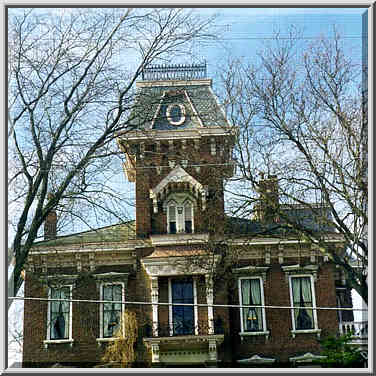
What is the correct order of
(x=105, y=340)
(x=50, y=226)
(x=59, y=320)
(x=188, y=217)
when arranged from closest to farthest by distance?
(x=50, y=226) < (x=105, y=340) < (x=59, y=320) < (x=188, y=217)

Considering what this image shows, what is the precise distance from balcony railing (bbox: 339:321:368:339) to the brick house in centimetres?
25

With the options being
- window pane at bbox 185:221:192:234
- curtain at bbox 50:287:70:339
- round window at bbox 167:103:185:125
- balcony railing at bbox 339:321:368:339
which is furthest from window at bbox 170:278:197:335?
round window at bbox 167:103:185:125

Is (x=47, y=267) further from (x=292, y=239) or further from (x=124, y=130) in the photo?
(x=292, y=239)

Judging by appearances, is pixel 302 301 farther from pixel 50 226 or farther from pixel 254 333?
pixel 50 226

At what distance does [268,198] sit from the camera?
60.1 feet

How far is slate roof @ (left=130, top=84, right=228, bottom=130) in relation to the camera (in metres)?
18.9

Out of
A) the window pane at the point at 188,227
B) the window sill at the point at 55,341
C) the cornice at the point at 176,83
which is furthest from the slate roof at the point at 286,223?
the window sill at the point at 55,341

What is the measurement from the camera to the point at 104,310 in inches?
793

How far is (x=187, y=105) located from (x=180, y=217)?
3.24 m

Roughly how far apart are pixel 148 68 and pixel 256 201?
14.0 ft

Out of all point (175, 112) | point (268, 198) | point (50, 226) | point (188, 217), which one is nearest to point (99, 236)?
point (50, 226)

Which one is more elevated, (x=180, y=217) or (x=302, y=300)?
(x=180, y=217)

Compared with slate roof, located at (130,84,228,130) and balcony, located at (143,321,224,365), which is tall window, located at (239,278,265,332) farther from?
slate roof, located at (130,84,228,130)

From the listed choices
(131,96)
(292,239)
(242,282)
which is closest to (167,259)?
(242,282)
